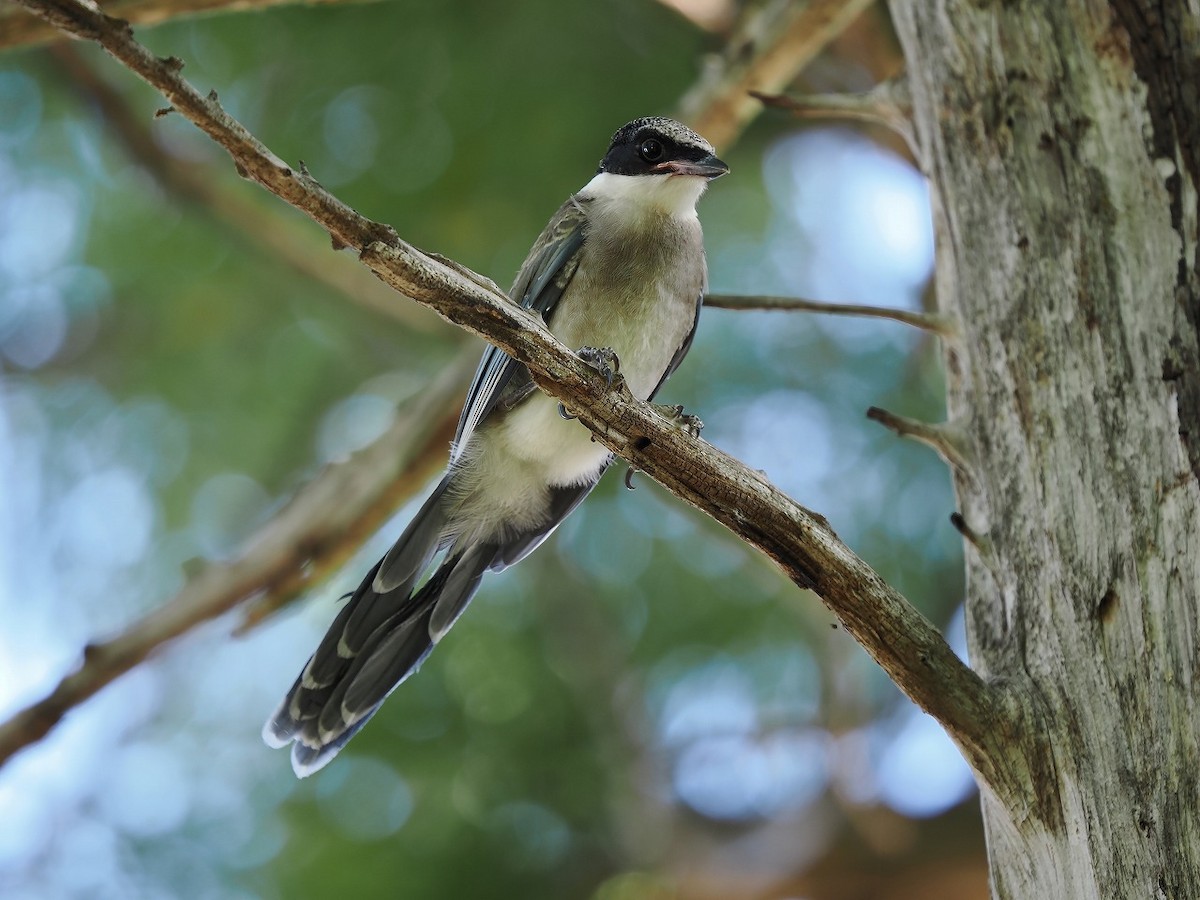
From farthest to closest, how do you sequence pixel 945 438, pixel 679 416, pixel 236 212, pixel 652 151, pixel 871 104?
1. pixel 236 212
2. pixel 652 151
3. pixel 871 104
4. pixel 679 416
5. pixel 945 438

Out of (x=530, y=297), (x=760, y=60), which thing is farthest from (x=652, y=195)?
(x=760, y=60)

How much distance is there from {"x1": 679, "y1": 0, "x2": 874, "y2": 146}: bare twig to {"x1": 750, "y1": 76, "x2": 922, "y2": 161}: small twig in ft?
4.05

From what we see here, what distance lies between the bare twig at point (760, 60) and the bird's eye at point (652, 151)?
706mm

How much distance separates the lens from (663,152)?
4031 mm

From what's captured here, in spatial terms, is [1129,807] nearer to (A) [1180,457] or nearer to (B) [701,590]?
(A) [1180,457]

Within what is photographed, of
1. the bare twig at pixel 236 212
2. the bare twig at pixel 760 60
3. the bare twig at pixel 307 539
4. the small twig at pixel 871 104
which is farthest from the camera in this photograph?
the bare twig at pixel 236 212

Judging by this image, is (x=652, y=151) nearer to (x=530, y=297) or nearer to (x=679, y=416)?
(x=530, y=297)

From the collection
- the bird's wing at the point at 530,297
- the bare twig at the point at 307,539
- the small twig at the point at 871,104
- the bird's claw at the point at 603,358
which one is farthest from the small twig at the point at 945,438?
the bare twig at the point at 307,539

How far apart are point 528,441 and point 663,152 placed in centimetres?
109

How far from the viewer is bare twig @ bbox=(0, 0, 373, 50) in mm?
3619

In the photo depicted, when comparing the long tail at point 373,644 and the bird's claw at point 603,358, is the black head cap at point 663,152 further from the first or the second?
the long tail at point 373,644

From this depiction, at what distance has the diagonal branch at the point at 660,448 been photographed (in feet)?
6.84

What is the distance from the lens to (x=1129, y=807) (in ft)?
6.91

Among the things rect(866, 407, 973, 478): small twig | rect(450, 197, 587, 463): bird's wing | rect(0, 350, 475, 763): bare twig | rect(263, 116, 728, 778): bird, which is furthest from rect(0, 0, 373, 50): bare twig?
rect(866, 407, 973, 478): small twig
